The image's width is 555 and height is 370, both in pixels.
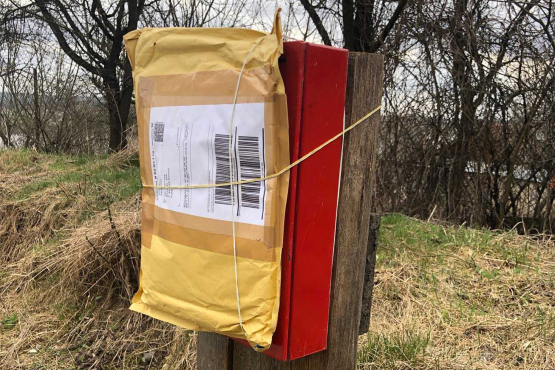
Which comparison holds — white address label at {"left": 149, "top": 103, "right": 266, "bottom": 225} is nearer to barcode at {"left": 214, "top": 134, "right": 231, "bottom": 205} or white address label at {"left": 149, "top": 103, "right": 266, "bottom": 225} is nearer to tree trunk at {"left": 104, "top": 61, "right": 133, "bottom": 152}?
barcode at {"left": 214, "top": 134, "right": 231, "bottom": 205}

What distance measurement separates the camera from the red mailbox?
4.00 feet

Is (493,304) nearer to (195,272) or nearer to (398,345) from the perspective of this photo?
(398,345)

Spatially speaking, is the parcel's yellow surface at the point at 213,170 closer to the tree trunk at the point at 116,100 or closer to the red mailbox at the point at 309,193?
the red mailbox at the point at 309,193

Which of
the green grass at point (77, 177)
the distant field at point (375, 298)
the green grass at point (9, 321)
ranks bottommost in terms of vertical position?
the green grass at point (9, 321)

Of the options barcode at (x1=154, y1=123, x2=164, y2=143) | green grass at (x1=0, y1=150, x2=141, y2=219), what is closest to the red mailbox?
barcode at (x1=154, y1=123, x2=164, y2=143)

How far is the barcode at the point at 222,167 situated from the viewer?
127 cm

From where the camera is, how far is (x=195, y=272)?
1353mm

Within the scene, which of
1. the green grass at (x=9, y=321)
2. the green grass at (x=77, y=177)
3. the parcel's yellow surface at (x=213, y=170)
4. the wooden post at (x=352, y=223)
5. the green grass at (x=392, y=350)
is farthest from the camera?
the green grass at (x=77, y=177)

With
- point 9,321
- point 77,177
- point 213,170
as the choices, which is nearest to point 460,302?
point 213,170

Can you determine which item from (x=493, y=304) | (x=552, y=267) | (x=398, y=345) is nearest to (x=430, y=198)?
(x=552, y=267)

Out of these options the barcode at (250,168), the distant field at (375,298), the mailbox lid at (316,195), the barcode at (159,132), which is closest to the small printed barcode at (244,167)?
the barcode at (250,168)

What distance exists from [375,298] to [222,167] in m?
2.26

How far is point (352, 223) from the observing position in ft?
4.61

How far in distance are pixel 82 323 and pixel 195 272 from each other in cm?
249
